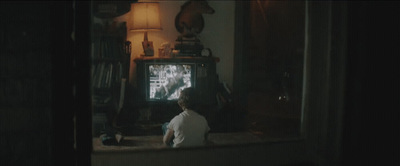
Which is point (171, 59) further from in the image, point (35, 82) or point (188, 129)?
point (35, 82)

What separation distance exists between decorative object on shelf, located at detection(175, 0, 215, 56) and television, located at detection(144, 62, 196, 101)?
25 centimetres

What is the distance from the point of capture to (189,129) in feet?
8.24

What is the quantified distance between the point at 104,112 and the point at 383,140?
1.86 m

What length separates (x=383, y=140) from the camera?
2.18 meters

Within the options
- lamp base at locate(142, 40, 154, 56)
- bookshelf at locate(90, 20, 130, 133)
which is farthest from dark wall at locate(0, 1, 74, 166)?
lamp base at locate(142, 40, 154, 56)

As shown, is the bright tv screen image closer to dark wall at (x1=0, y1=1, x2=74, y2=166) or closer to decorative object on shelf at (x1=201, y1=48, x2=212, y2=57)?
decorative object on shelf at (x1=201, y1=48, x2=212, y2=57)

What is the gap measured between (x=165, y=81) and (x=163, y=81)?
20 millimetres

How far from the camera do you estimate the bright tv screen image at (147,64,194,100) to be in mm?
3779

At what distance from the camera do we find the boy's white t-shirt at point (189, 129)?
8.04ft

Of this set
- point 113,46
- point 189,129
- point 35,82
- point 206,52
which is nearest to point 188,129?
point 189,129

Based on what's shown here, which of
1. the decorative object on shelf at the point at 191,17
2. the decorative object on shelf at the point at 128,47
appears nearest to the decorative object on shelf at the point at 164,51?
the decorative object on shelf at the point at 191,17

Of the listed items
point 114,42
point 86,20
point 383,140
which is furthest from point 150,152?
point 114,42

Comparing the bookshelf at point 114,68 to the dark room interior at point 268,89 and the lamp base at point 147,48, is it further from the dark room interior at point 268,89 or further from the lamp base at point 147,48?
the lamp base at point 147,48

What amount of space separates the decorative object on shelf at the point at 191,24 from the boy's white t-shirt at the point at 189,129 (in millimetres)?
1436
